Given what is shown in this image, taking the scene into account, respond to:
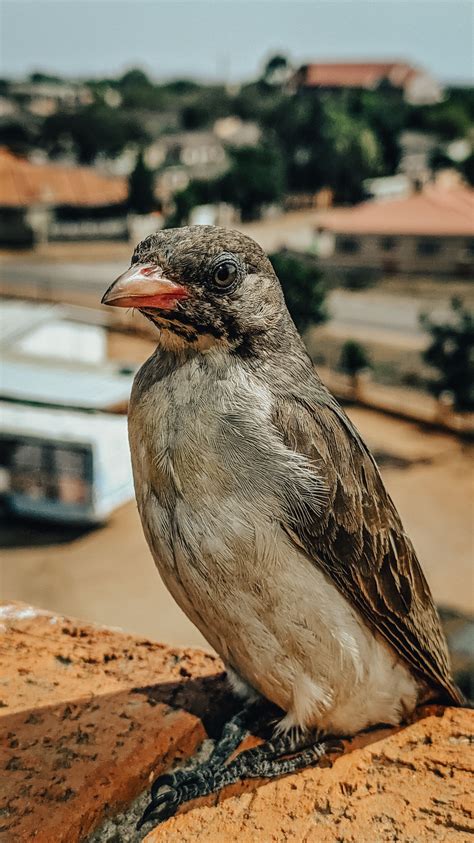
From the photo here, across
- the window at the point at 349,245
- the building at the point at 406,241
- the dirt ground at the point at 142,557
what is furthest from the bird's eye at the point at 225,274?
the window at the point at 349,245

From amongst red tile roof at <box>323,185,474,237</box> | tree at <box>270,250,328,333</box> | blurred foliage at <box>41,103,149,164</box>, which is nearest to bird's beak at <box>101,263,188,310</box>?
tree at <box>270,250,328,333</box>

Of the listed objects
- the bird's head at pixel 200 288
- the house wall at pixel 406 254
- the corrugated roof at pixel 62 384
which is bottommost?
the corrugated roof at pixel 62 384

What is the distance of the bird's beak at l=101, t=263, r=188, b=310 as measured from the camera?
2859 mm

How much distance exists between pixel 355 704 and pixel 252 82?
145 m

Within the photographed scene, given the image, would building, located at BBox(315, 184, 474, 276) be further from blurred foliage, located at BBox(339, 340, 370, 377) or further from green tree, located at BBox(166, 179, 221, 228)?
blurred foliage, located at BBox(339, 340, 370, 377)

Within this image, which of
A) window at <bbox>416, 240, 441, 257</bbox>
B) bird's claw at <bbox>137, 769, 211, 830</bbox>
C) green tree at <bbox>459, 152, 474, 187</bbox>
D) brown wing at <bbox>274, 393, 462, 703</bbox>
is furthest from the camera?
green tree at <bbox>459, 152, 474, 187</bbox>

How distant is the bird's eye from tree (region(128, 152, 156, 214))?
44838 millimetres

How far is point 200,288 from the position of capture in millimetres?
2979

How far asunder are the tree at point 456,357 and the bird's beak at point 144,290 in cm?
1870

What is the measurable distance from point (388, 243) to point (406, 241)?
3.02ft

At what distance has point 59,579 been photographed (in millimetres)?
15359

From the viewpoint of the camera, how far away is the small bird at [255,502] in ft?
9.62

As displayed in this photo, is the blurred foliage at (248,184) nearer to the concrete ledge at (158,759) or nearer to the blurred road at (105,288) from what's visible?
the blurred road at (105,288)

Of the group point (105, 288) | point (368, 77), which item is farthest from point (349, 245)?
point (368, 77)
